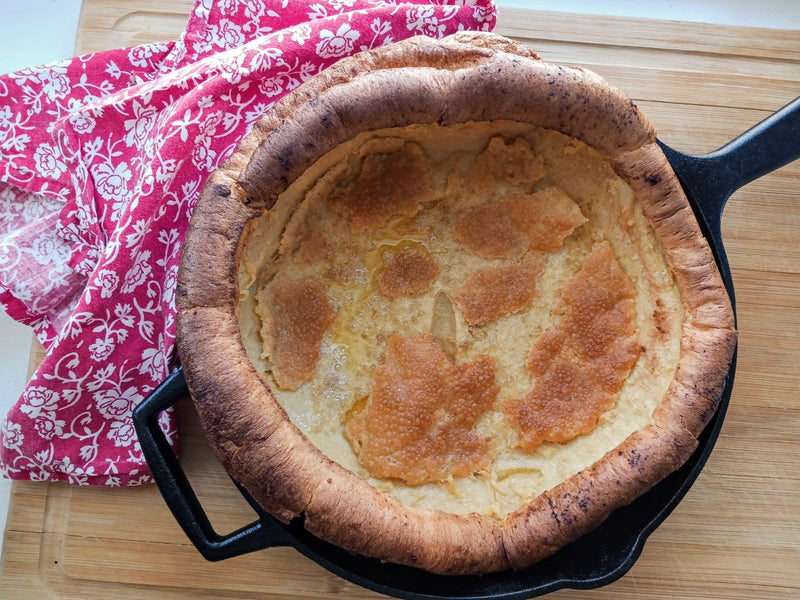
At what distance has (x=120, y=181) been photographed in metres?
1.50

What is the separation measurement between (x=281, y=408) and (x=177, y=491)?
26cm

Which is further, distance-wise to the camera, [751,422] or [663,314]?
[751,422]

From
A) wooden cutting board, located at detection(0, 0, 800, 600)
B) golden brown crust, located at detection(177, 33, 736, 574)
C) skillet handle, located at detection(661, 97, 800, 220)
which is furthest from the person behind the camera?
wooden cutting board, located at detection(0, 0, 800, 600)

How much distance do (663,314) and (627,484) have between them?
384mm

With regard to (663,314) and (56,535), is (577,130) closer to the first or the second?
(663,314)

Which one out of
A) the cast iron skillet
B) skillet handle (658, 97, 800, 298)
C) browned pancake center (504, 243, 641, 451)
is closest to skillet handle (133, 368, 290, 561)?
the cast iron skillet

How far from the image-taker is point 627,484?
1.23 m

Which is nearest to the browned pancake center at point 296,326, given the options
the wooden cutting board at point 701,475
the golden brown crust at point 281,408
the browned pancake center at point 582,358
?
the golden brown crust at point 281,408

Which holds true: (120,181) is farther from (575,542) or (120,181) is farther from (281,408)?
(575,542)

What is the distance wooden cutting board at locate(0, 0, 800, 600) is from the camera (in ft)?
4.93

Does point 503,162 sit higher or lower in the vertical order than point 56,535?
higher

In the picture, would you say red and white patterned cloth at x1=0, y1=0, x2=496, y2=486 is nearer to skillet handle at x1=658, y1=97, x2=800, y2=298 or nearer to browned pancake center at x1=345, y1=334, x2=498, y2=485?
browned pancake center at x1=345, y1=334, x2=498, y2=485

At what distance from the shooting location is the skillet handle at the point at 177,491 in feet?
4.08

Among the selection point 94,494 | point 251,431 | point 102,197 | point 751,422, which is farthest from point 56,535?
point 751,422
